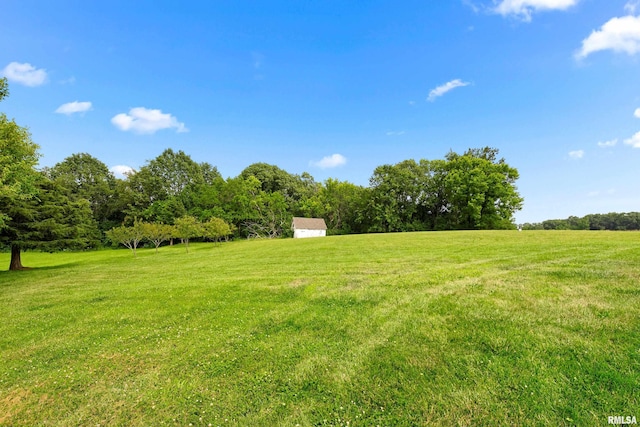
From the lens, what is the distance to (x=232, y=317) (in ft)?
23.3

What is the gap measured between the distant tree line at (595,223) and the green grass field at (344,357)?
69037 millimetres

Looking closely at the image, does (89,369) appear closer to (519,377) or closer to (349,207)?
(519,377)

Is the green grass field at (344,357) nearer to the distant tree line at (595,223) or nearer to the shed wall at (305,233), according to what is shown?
the shed wall at (305,233)

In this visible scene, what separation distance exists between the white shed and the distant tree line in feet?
150

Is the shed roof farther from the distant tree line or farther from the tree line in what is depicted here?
the distant tree line

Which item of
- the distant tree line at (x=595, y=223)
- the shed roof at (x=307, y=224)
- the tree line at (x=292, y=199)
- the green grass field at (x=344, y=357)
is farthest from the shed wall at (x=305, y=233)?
the green grass field at (x=344, y=357)

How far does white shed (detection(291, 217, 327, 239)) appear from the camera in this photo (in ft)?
187

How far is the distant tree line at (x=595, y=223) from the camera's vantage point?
62906 millimetres

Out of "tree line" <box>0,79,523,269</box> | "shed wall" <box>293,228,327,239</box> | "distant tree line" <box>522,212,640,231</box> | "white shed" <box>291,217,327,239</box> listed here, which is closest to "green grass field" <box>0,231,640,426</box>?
"tree line" <box>0,79,523,269</box>

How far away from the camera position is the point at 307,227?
192 feet

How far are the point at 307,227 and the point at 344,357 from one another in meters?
53.7

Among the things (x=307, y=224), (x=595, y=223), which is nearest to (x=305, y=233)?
(x=307, y=224)

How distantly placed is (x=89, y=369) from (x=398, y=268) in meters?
10.6

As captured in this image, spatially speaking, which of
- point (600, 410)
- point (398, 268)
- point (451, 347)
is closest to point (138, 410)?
point (451, 347)
